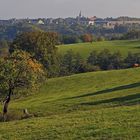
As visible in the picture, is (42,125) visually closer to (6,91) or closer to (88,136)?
(88,136)

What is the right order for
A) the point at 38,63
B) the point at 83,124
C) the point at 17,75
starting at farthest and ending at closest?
the point at 38,63
the point at 17,75
the point at 83,124

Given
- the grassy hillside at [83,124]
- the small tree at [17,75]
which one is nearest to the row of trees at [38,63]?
the small tree at [17,75]

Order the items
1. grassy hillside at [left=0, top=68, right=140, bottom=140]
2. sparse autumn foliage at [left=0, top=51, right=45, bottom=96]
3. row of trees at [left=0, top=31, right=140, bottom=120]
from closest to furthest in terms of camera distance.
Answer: grassy hillside at [left=0, top=68, right=140, bottom=140] < sparse autumn foliage at [left=0, top=51, right=45, bottom=96] < row of trees at [left=0, top=31, right=140, bottom=120]

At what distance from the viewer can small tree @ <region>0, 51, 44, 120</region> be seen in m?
37.9

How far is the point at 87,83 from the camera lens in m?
59.4

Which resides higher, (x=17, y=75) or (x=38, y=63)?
(x=17, y=75)

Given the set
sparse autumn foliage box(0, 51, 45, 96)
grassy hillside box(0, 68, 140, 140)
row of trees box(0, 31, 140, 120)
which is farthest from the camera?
row of trees box(0, 31, 140, 120)

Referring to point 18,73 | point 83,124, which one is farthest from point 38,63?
point 83,124

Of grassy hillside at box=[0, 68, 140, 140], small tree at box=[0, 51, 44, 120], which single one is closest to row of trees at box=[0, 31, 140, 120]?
small tree at box=[0, 51, 44, 120]

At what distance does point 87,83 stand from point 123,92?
17.4 m

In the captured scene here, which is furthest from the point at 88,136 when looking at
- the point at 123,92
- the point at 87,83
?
the point at 87,83

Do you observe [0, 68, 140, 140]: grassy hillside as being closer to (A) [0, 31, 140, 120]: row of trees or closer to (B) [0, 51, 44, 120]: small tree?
(B) [0, 51, 44, 120]: small tree

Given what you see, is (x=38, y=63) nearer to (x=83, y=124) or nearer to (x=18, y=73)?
(x=18, y=73)

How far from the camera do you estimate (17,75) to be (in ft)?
125
